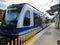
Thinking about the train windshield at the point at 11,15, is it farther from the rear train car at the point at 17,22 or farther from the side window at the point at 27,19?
the side window at the point at 27,19

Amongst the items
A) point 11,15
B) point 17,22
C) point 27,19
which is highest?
point 11,15

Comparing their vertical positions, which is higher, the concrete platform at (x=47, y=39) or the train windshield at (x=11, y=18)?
the train windshield at (x=11, y=18)

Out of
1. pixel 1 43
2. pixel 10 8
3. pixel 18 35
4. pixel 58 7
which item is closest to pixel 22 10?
pixel 10 8

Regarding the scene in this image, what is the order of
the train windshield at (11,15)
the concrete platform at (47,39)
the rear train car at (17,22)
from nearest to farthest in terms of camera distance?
1. the rear train car at (17,22)
2. the train windshield at (11,15)
3. the concrete platform at (47,39)

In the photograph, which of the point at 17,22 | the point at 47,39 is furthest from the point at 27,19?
the point at 47,39

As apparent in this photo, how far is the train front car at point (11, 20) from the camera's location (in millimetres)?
7502

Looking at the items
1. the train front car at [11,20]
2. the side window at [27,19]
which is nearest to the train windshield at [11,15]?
the train front car at [11,20]

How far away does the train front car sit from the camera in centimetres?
750

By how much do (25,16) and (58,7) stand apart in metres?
11.9

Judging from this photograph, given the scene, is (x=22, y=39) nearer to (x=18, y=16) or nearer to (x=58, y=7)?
(x=18, y=16)

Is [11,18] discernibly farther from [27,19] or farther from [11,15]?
[27,19]

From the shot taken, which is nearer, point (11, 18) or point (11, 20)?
point (11, 20)

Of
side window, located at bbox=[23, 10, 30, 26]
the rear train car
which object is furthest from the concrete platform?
the rear train car

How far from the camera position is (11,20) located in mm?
7949
